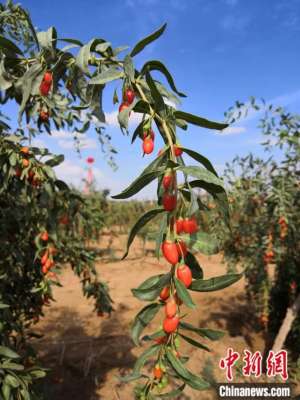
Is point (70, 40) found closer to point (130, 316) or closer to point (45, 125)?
point (45, 125)

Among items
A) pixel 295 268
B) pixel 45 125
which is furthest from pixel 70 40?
pixel 295 268

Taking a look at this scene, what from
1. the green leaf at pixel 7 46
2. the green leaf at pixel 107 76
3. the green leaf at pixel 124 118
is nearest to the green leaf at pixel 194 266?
the green leaf at pixel 124 118

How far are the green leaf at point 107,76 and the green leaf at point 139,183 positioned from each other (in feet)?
0.79

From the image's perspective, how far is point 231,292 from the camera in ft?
23.4

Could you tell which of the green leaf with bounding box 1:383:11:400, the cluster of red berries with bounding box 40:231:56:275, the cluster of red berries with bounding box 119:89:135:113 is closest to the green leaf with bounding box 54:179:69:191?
the cluster of red berries with bounding box 40:231:56:275

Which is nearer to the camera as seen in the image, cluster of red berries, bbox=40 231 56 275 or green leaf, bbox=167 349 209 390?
green leaf, bbox=167 349 209 390

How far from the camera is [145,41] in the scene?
2.41 feet

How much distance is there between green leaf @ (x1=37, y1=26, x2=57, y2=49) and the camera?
33.2 inches

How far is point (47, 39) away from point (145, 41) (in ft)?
0.88

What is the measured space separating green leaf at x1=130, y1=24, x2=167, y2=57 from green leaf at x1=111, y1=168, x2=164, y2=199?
0.28m

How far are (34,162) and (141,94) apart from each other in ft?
3.24

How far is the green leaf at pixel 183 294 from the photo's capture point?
62 centimetres

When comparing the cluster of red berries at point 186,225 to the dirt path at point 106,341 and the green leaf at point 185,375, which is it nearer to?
the green leaf at point 185,375

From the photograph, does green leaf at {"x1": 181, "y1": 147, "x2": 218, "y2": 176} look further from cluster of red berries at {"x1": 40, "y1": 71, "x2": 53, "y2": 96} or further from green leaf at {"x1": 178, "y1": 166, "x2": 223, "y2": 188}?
cluster of red berries at {"x1": 40, "y1": 71, "x2": 53, "y2": 96}
